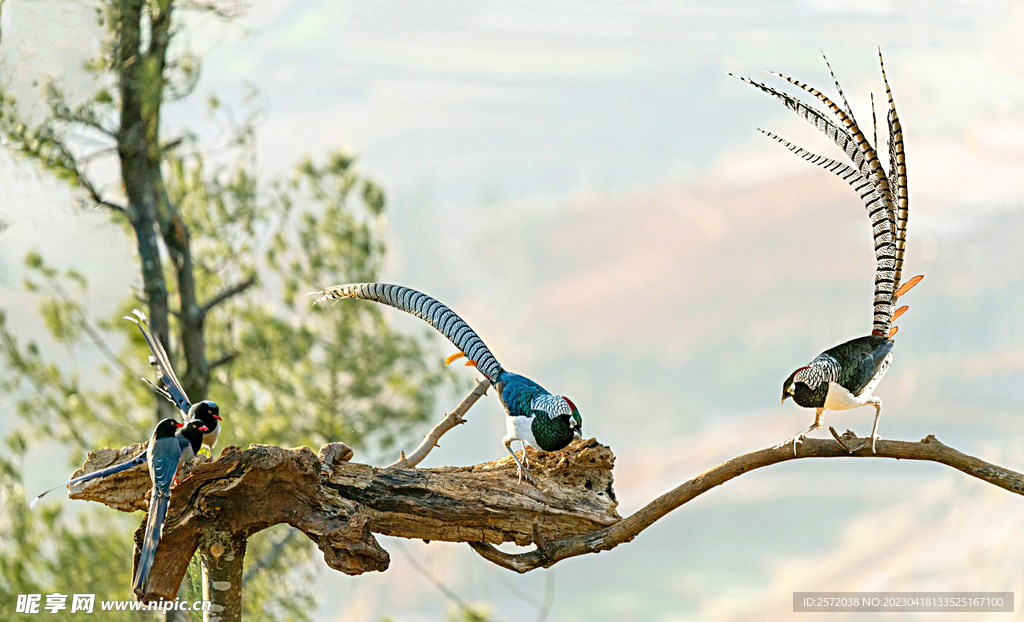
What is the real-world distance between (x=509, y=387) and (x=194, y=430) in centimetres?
94

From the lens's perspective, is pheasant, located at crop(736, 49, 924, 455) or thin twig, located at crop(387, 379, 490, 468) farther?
thin twig, located at crop(387, 379, 490, 468)

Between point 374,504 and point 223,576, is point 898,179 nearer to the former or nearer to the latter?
point 374,504

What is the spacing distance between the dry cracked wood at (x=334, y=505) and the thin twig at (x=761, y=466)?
6 cm

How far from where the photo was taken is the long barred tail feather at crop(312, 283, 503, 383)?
2795 mm

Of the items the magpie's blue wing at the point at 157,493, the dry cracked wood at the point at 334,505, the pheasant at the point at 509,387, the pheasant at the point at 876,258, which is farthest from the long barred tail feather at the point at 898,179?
the magpie's blue wing at the point at 157,493

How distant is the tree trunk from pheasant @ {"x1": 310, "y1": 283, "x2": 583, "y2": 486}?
847 mm

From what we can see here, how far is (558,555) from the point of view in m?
2.76

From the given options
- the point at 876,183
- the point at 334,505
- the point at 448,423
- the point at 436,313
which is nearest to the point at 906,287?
the point at 876,183

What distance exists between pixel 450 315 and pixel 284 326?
2706 mm

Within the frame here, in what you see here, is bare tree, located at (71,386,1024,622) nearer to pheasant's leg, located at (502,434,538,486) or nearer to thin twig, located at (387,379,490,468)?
pheasant's leg, located at (502,434,538,486)

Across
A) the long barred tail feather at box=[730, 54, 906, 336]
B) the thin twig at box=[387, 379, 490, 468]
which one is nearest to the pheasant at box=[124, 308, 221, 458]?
the thin twig at box=[387, 379, 490, 468]

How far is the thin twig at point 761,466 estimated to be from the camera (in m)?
2.58

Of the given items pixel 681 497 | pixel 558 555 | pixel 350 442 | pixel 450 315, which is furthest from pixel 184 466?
pixel 350 442

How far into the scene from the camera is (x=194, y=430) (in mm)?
2539
